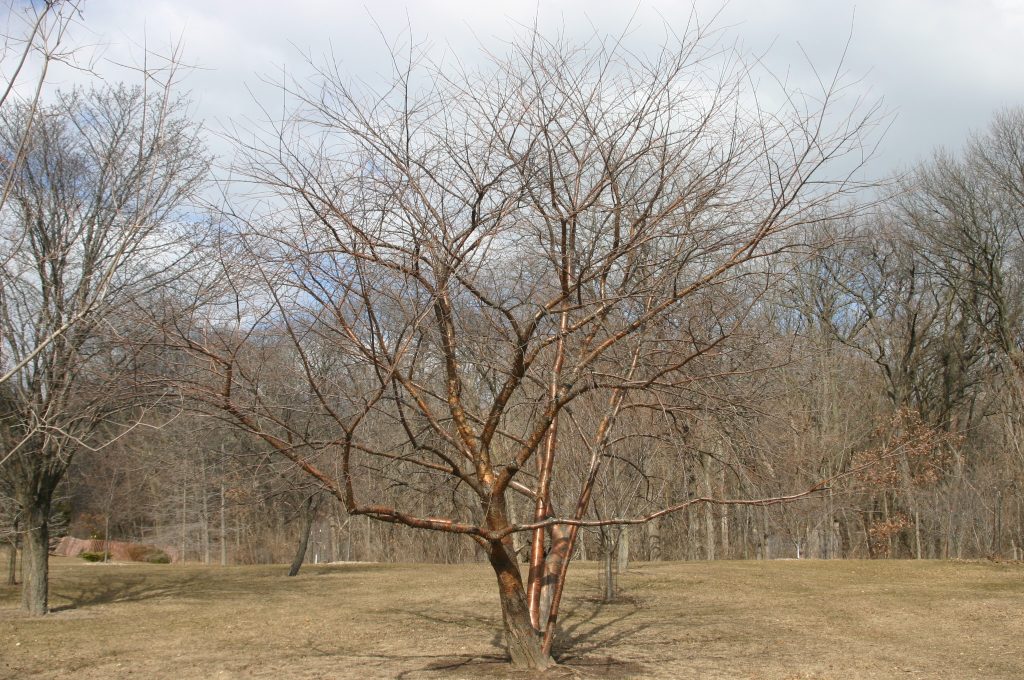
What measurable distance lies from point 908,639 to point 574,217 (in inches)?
283

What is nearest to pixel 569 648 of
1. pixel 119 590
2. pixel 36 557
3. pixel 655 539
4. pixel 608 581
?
pixel 608 581

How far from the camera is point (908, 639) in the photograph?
33.7 ft

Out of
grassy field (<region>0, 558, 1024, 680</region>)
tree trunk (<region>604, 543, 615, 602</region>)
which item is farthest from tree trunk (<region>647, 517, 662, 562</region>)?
tree trunk (<region>604, 543, 615, 602</region>)

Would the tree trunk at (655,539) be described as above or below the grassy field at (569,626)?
below

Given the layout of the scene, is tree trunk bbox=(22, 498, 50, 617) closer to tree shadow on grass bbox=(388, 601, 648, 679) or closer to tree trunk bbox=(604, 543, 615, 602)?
tree shadow on grass bbox=(388, 601, 648, 679)

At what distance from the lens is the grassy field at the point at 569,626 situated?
8.50 metres

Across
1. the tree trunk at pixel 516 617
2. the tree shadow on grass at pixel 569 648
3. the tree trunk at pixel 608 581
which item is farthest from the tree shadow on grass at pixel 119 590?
the tree trunk at pixel 516 617

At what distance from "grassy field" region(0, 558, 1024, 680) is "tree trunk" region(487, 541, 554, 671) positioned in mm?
239

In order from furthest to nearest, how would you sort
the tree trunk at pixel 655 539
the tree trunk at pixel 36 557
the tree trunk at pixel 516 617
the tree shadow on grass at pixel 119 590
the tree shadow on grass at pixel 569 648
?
the tree trunk at pixel 655 539, the tree shadow on grass at pixel 119 590, the tree trunk at pixel 36 557, the tree shadow on grass at pixel 569 648, the tree trunk at pixel 516 617

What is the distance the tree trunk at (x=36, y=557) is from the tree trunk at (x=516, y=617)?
8.11 metres

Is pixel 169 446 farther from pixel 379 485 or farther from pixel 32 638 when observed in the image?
pixel 379 485

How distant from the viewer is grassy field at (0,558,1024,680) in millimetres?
8500

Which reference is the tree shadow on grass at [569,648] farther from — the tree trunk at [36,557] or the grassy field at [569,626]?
the tree trunk at [36,557]

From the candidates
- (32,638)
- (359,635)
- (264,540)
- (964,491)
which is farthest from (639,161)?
(264,540)
